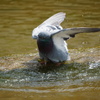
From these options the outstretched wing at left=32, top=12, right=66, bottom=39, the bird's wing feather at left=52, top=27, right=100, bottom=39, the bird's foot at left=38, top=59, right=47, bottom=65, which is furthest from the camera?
the outstretched wing at left=32, top=12, right=66, bottom=39

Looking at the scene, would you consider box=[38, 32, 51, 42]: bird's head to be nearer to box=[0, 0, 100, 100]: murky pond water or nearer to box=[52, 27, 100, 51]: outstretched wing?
box=[52, 27, 100, 51]: outstretched wing

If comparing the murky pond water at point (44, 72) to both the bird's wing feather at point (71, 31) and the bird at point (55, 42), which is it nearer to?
the bird at point (55, 42)

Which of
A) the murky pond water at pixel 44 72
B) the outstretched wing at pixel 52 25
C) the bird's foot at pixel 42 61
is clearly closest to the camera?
the murky pond water at pixel 44 72

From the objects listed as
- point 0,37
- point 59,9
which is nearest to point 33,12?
point 59,9

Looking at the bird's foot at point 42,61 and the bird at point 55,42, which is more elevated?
the bird at point 55,42

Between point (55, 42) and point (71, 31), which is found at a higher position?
point (71, 31)

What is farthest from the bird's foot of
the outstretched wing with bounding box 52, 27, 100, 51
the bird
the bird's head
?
the bird's head

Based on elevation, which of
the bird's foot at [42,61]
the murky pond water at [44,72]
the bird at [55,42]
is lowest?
the murky pond water at [44,72]

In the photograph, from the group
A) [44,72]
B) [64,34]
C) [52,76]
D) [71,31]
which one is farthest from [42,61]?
[71,31]

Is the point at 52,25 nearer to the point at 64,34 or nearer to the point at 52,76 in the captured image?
the point at 64,34

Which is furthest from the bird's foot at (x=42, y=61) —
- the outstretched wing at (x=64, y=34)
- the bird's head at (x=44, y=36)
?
the bird's head at (x=44, y=36)

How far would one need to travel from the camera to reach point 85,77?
5008mm

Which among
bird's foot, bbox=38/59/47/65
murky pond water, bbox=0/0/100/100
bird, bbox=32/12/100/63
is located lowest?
murky pond water, bbox=0/0/100/100

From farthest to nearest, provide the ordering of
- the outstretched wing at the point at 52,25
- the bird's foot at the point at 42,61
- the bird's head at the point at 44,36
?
1. the outstretched wing at the point at 52,25
2. the bird's foot at the point at 42,61
3. the bird's head at the point at 44,36
